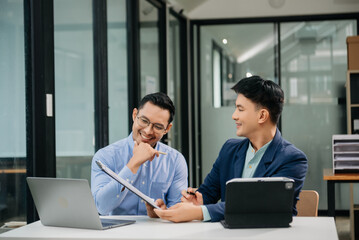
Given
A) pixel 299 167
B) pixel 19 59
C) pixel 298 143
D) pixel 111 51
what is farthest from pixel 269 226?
pixel 298 143

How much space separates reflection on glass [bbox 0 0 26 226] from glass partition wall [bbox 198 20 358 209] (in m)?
3.94

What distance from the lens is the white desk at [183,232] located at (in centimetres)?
193

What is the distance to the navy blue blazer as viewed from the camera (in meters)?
2.34

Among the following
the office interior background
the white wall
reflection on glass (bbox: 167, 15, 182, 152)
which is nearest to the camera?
the office interior background

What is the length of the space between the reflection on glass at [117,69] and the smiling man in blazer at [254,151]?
198 cm

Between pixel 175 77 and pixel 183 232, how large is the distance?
4.58 meters

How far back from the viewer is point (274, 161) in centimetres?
238

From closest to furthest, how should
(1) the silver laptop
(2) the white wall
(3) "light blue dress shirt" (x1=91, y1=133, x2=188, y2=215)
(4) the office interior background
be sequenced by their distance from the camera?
1. (1) the silver laptop
2. (3) "light blue dress shirt" (x1=91, y1=133, x2=188, y2=215)
3. (4) the office interior background
4. (2) the white wall

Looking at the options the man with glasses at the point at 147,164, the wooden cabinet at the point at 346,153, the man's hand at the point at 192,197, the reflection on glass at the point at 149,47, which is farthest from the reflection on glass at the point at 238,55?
the man's hand at the point at 192,197

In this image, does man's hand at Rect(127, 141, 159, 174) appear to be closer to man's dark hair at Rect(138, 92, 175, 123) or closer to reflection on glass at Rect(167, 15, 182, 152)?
man's dark hair at Rect(138, 92, 175, 123)

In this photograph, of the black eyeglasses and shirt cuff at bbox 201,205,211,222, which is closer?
shirt cuff at bbox 201,205,211,222

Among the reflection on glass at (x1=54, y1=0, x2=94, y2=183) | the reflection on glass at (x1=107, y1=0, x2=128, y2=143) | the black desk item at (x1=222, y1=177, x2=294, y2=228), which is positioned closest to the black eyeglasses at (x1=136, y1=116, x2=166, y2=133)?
the black desk item at (x1=222, y1=177, x2=294, y2=228)

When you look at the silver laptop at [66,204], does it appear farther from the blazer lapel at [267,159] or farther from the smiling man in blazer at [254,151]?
the blazer lapel at [267,159]

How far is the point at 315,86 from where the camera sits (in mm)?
6633
